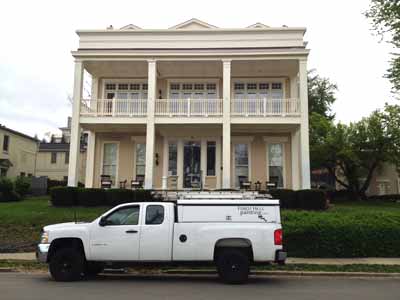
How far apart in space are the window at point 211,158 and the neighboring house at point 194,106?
55 millimetres

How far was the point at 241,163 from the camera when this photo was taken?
21.5 m

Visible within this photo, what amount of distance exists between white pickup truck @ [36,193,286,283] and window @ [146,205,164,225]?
23 millimetres

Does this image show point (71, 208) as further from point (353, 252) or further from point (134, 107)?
point (353, 252)

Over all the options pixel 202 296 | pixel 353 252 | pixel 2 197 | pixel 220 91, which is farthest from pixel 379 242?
pixel 2 197

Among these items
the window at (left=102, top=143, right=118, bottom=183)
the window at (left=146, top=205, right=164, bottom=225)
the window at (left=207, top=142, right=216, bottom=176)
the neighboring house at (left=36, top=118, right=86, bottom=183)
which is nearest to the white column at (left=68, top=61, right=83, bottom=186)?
the window at (left=102, top=143, right=118, bottom=183)

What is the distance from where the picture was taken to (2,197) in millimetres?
22500

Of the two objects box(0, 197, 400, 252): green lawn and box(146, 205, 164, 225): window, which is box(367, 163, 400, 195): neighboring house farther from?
box(146, 205, 164, 225): window

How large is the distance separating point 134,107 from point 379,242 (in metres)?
13.5

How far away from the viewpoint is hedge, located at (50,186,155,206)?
56.7ft

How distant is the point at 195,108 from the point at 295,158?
19.8ft

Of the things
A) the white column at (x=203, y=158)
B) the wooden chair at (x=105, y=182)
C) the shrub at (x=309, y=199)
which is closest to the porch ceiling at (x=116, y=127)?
the wooden chair at (x=105, y=182)

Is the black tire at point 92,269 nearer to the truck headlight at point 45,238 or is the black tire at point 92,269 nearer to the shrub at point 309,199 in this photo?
the truck headlight at point 45,238

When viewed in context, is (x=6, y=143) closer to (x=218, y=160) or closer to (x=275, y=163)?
(x=218, y=160)

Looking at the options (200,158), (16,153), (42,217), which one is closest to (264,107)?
(200,158)
